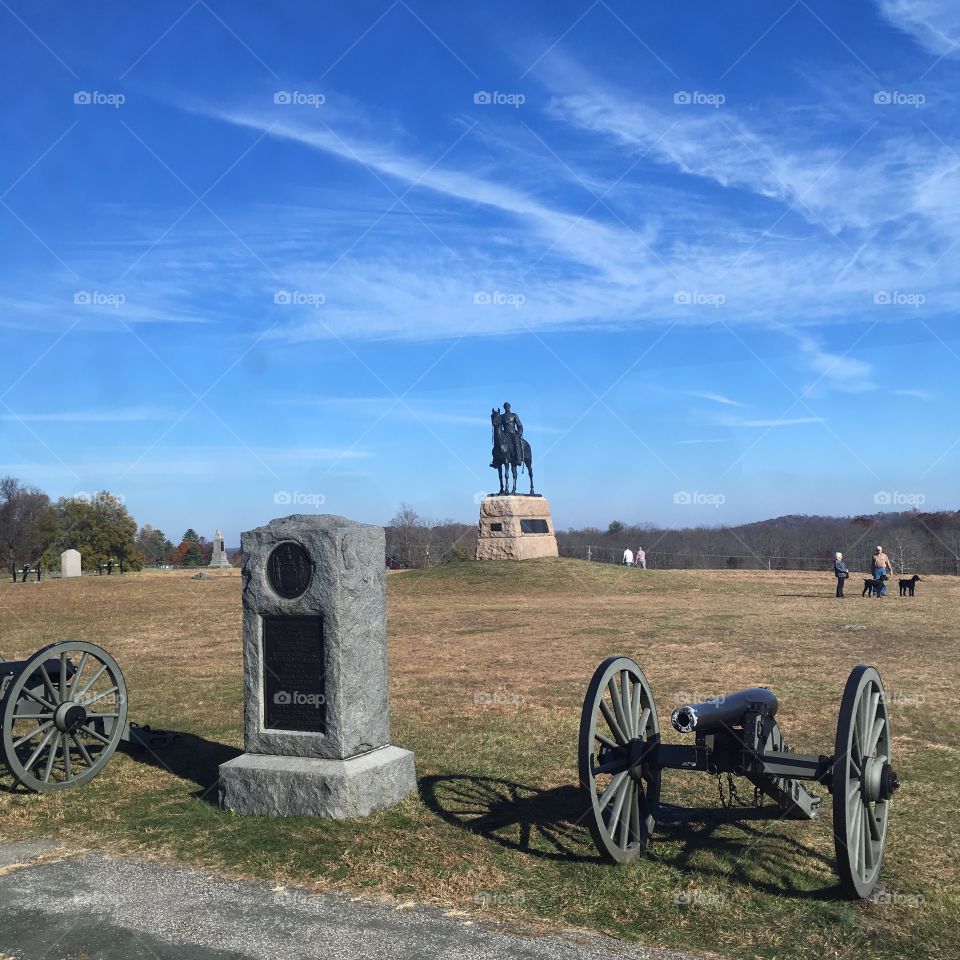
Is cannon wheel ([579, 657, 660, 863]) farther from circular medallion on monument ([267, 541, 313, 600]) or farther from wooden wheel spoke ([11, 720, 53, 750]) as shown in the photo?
wooden wheel spoke ([11, 720, 53, 750])

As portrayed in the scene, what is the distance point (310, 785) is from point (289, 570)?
1460 mm

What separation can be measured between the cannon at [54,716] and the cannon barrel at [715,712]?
14.7ft

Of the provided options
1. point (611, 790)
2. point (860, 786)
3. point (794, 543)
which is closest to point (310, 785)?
point (611, 790)

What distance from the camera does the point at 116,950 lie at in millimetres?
4312

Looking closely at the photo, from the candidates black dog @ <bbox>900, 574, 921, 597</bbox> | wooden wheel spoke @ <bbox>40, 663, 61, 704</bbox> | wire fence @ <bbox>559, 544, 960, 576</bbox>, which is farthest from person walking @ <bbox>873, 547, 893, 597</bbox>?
wooden wheel spoke @ <bbox>40, 663, 61, 704</bbox>

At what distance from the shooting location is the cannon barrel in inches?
197

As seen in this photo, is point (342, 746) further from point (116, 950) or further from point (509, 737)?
point (509, 737)


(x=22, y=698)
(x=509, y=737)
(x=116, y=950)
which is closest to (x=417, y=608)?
(x=509, y=737)

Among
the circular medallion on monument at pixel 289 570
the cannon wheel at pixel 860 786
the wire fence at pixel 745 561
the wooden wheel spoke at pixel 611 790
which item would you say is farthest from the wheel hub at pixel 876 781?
the wire fence at pixel 745 561

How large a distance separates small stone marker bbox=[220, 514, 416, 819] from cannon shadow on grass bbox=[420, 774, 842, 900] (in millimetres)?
645

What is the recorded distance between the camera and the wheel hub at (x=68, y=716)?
279 inches

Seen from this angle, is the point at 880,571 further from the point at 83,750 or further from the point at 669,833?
the point at 83,750

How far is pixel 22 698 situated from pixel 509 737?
422 centimetres

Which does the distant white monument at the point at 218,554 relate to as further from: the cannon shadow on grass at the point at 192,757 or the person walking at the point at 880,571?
the cannon shadow on grass at the point at 192,757
